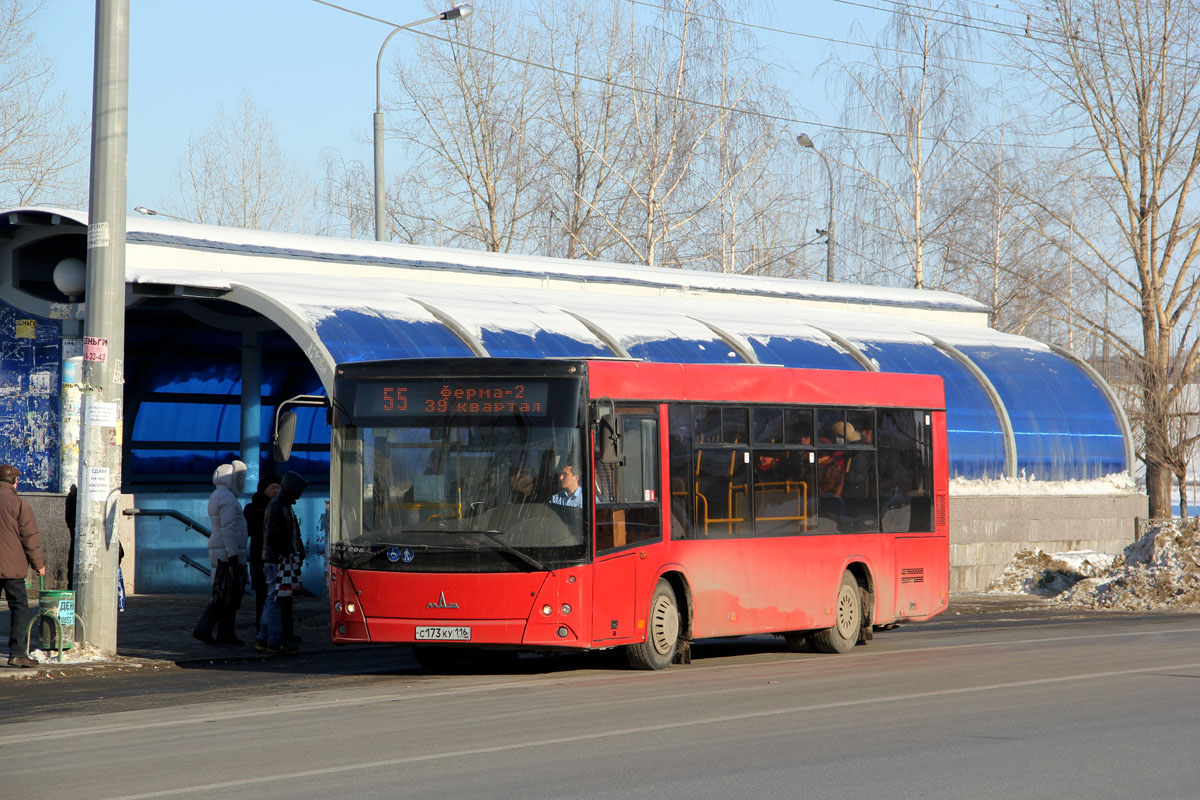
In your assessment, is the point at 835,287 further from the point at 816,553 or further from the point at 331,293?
the point at 816,553

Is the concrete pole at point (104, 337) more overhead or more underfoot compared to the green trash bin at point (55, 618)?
more overhead

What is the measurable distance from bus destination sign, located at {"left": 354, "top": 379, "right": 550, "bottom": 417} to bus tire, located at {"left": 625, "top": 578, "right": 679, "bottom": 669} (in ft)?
6.97

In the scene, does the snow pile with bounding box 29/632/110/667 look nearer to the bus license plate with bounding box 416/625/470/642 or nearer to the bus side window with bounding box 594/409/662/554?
the bus license plate with bounding box 416/625/470/642

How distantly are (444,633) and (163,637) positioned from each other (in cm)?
540

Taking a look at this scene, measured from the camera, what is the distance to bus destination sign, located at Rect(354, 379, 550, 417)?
1442 centimetres

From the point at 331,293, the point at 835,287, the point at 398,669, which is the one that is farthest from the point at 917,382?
the point at 835,287

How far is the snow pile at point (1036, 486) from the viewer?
29250 millimetres

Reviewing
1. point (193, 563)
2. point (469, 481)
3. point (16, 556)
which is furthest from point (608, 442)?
point (193, 563)

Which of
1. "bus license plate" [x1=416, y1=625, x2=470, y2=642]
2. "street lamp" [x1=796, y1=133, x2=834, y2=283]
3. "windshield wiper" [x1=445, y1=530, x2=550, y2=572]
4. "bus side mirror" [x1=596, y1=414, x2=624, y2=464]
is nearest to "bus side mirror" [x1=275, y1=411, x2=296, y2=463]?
"windshield wiper" [x1=445, y1=530, x2=550, y2=572]

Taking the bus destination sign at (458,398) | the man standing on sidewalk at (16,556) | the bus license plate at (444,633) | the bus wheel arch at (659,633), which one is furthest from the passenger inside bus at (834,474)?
the man standing on sidewalk at (16,556)

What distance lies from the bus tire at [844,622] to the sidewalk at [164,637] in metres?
5.36

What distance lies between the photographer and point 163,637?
59.6 feet

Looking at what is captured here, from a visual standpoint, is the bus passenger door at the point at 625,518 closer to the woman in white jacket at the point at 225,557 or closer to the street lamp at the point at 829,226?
the woman in white jacket at the point at 225,557

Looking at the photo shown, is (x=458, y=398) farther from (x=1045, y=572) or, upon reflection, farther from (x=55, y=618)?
(x=1045, y=572)
